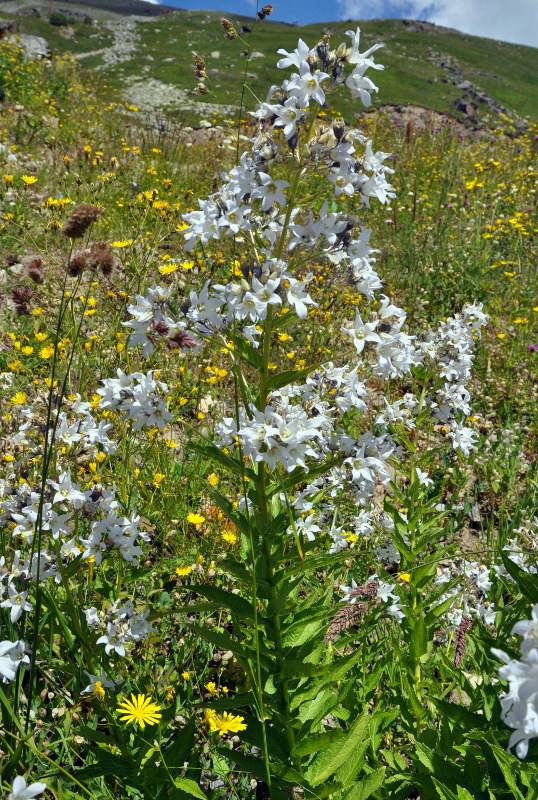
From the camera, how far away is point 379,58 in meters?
54.1

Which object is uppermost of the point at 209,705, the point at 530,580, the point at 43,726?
the point at 530,580

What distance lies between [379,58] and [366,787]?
207 ft

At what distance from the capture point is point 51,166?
922 cm

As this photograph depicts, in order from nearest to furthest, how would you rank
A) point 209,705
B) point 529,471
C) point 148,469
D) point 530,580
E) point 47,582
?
point 530,580, point 209,705, point 47,582, point 148,469, point 529,471

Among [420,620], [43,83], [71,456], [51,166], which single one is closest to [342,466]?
[420,620]

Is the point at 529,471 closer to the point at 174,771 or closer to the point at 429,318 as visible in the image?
the point at 429,318

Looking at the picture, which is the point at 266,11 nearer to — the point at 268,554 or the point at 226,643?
the point at 268,554

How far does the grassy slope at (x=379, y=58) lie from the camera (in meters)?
42.7

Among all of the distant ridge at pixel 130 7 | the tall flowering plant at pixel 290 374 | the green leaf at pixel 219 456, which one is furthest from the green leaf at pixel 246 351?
the distant ridge at pixel 130 7

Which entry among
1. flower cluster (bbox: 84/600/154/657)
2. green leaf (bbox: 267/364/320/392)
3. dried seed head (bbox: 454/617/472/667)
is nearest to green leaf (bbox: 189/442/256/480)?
green leaf (bbox: 267/364/320/392)

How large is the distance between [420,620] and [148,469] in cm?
221

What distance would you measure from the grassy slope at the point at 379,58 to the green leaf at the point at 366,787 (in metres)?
30.4

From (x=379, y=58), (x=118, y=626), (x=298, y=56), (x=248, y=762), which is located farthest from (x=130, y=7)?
(x=248, y=762)

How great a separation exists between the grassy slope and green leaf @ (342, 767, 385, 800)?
30.4m
